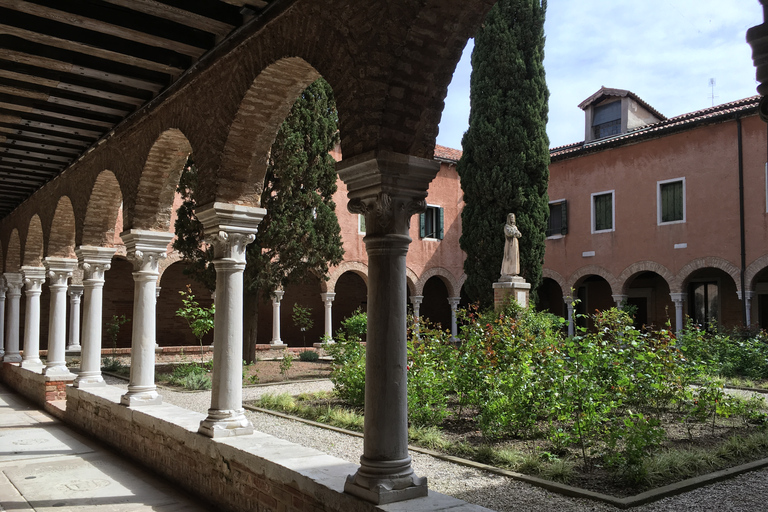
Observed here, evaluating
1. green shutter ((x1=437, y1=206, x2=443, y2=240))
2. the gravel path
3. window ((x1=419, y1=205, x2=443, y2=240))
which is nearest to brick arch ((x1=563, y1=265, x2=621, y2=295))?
green shutter ((x1=437, y1=206, x2=443, y2=240))

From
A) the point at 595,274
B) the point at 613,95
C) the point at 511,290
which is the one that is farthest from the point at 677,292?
the point at 613,95

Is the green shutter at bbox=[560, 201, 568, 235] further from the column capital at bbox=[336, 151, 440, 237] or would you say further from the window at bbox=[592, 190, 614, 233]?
the column capital at bbox=[336, 151, 440, 237]

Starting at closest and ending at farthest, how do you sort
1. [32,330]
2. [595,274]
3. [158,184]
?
[158,184] → [32,330] → [595,274]

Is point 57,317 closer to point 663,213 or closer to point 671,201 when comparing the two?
point 663,213

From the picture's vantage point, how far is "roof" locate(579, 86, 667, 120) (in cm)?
2094

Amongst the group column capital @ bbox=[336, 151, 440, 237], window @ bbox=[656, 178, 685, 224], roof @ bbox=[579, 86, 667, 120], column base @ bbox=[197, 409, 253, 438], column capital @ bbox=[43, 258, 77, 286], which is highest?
roof @ bbox=[579, 86, 667, 120]

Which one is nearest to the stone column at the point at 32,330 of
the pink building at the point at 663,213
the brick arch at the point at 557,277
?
the pink building at the point at 663,213

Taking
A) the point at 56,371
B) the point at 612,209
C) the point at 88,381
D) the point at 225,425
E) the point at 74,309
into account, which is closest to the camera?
the point at 225,425

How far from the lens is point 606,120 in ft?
71.4

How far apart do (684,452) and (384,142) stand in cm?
405

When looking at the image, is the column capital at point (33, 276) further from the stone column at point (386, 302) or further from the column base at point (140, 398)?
the stone column at point (386, 302)

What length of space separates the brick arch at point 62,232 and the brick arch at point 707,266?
1493cm

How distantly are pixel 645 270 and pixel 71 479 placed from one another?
16481 millimetres

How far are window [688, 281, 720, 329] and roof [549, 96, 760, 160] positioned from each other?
15.6 ft
